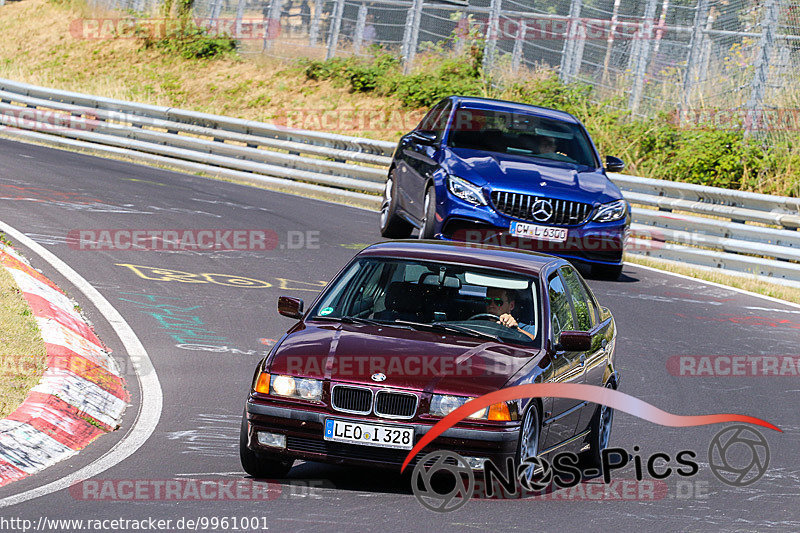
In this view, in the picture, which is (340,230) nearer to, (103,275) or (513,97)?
(103,275)

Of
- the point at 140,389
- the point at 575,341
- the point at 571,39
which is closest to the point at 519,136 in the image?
the point at 140,389

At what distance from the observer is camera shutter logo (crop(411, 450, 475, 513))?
20.7 ft

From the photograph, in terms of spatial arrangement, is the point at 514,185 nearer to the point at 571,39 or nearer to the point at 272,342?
the point at 272,342

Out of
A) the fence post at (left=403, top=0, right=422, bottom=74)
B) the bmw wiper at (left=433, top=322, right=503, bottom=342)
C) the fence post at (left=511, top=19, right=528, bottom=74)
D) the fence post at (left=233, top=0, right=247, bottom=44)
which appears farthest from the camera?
the fence post at (left=233, top=0, right=247, bottom=44)

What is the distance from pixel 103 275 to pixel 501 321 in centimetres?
625

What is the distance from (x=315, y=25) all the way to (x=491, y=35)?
19.0 feet

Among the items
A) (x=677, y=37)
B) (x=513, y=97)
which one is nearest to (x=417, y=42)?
(x=513, y=97)

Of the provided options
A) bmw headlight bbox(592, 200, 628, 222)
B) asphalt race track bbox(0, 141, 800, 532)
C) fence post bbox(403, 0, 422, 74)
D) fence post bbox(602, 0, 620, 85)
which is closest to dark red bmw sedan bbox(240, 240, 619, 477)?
A: asphalt race track bbox(0, 141, 800, 532)

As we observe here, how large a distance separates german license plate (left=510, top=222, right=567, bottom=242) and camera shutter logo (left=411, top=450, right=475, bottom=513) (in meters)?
7.22

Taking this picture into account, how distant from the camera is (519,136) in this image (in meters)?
14.9

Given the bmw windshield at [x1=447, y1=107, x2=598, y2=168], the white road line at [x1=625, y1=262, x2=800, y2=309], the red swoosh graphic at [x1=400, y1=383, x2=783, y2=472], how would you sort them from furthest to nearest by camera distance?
the white road line at [x1=625, y1=262, x2=800, y2=309] < the bmw windshield at [x1=447, y1=107, x2=598, y2=168] < the red swoosh graphic at [x1=400, y1=383, x2=783, y2=472]

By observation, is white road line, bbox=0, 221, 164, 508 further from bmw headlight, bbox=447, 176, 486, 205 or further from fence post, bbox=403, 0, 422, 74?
fence post, bbox=403, 0, 422, 74

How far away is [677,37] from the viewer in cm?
2456

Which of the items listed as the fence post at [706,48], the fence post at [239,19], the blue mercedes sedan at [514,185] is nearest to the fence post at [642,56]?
the fence post at [706,48]
